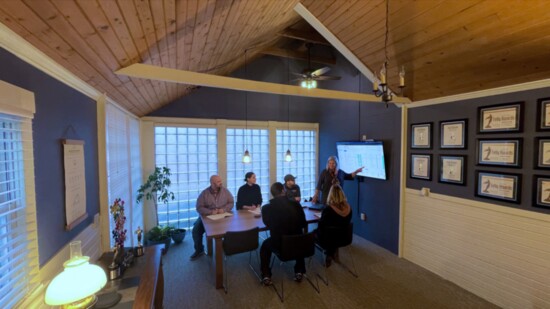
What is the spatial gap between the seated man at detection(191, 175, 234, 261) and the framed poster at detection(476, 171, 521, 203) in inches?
132

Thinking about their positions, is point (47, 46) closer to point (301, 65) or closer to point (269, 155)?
point (269, 155)

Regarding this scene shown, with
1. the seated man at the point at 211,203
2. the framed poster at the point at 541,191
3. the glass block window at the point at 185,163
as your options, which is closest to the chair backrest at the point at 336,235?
the seated man at the point at 211,203

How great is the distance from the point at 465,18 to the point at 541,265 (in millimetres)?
2520

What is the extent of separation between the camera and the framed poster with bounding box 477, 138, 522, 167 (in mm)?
2439

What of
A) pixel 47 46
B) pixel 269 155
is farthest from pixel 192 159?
pixel 47 46

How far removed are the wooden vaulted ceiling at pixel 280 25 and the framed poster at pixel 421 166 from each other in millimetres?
864

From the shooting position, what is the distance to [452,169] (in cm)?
304

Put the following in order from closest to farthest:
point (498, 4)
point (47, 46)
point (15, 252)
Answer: point (15, 252) < point (47, 46) < point (498, 4)

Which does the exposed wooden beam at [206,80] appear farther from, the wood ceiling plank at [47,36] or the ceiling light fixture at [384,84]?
Result: the ceiling light fixture at [384,84]

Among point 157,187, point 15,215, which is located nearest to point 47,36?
point 15,215

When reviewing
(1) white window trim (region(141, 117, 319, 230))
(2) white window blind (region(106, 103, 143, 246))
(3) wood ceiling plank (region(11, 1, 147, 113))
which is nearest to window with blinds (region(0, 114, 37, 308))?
(3) wood ceiling plank (region(11, 1, 147, 113))

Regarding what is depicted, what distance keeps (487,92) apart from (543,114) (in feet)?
1.80

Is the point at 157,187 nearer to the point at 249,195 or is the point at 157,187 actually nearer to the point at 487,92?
the point at 249,195

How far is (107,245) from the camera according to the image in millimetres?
2375
